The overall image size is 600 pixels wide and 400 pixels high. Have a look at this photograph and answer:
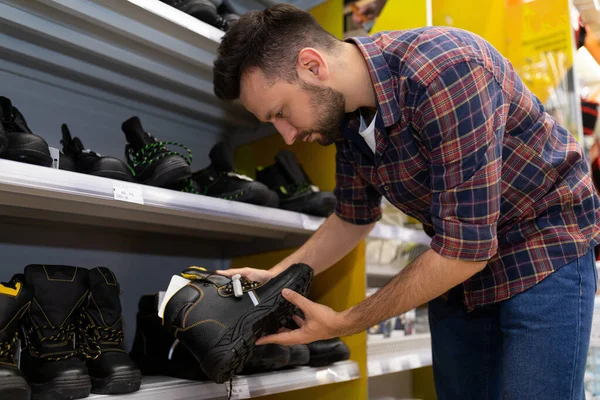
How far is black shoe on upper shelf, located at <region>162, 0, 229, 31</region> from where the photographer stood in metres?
1.47

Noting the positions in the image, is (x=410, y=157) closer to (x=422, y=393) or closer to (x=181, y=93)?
(x=181, y=93)

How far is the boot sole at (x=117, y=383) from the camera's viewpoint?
1.18 metres

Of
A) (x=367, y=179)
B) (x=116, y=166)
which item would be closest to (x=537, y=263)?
(x=367, y=179)

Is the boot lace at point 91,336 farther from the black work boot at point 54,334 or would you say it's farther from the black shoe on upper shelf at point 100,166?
the black shoe on upper shelf at point 100,166

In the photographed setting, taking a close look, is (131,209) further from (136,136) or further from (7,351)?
(7,351)

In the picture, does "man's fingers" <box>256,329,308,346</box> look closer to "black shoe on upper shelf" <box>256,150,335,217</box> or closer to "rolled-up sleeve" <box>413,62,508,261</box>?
"rolled-up sleeve" <box>413,62,508,261</box>

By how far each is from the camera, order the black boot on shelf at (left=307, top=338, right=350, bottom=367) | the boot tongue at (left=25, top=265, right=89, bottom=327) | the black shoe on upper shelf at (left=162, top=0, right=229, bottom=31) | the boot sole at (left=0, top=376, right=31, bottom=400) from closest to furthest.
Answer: the boot sole at (left=0, top=376, right=31, bottom=400) < the boot tongue at (left=25, top=265, right=89, bottom=327) < the black shoe on upper shelf at (left=162, top=0, right=229, bottom=31) < the black boot on shelf at (left=307, top=338, right=350, bottom=367)

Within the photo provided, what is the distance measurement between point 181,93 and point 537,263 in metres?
1.29

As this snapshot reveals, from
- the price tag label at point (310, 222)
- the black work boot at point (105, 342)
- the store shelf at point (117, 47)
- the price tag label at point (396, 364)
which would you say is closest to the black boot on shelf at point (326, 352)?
the price tag label at point (396, 364)

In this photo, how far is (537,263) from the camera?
3.94 ft

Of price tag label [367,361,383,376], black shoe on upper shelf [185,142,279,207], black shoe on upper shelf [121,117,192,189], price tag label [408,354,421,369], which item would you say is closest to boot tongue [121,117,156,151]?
black shoe on upper shelf [121,117,192,189]

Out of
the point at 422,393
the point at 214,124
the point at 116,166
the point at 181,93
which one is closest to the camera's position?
the point at 116,166

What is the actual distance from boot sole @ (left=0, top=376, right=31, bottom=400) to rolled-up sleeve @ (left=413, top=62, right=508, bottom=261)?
0.86m

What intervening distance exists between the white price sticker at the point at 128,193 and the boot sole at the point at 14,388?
0.41 m
